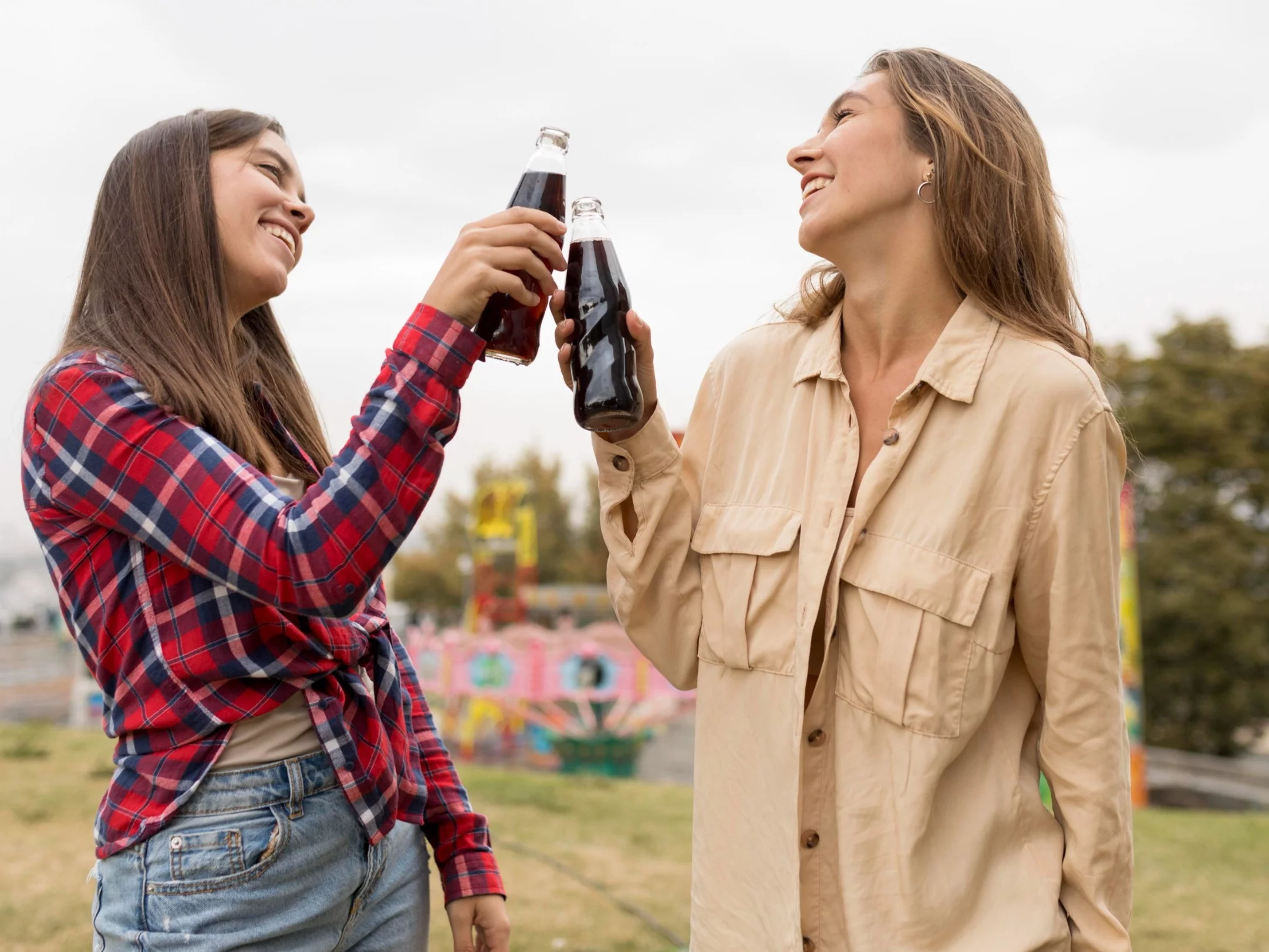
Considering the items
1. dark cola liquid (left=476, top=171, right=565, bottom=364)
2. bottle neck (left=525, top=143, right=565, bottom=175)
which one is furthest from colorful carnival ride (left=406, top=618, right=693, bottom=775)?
bottle neck (left=525, top=143, right=565, bottom=175)

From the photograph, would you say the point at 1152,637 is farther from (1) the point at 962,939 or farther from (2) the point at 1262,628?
(1) the point at 962,939

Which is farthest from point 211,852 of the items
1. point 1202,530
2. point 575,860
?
point 1202,530

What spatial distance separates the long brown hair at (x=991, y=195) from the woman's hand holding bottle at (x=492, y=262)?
0.85 meters

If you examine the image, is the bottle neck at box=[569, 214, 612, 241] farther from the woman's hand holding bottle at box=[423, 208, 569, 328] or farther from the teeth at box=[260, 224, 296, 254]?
the teeth at box=[260, 224, 296, 254]

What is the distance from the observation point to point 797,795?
203 centimetres

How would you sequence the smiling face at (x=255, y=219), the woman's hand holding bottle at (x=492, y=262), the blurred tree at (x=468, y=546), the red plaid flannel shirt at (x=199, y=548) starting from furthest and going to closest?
the blurred tree at (x=468, y=546), the smiling face at (x=255, y=219), the woman's hand holding bottle at (x=492, y=262), the red plaid flannel shirt at (x=199, y=548)

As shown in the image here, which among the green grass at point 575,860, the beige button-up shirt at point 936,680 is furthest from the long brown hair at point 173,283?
the green grass at point 575,860

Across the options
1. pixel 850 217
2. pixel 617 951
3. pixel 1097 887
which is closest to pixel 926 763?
pixel 1097 887

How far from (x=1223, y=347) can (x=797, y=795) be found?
25359 mm

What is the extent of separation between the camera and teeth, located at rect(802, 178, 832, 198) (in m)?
2.21

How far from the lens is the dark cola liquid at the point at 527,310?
2.00 meters

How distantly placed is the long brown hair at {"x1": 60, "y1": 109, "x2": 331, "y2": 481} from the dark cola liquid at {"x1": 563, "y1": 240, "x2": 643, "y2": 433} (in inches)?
20.7

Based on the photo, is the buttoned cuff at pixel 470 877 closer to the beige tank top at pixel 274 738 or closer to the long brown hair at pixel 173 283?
the beige tank top at pixel 274 738

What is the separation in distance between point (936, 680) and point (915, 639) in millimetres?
80
